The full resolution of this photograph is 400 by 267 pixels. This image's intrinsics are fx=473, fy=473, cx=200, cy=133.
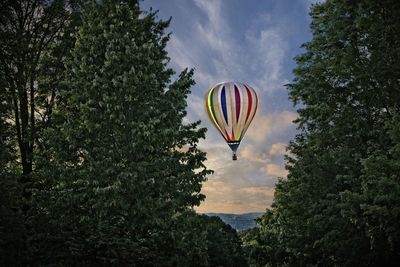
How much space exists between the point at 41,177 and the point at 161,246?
6.51 m

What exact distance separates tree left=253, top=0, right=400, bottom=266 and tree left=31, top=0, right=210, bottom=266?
23.8 ft

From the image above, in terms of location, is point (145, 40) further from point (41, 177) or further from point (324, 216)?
point (324, 216)

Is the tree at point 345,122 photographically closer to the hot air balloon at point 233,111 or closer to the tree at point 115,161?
the hot air balloon at point 233,111

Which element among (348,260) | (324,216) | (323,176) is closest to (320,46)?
(323,176)

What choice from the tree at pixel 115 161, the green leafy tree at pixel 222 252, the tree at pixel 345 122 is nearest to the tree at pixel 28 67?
the tree at pixel 115 161

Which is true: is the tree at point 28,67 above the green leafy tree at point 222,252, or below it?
above

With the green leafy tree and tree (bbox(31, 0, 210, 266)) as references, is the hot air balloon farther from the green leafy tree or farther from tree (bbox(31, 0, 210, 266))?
the green leafy tree

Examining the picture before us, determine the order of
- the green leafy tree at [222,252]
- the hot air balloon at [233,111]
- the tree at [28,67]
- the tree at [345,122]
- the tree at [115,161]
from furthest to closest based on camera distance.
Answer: the green leafy tree at [222,252] < the hot air balloon at [233,111] < the tree at [28,67] < the tree at [345,122] < the tree at [115,161]

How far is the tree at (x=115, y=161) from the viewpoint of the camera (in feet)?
65.0

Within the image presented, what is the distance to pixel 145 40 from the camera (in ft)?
83.0

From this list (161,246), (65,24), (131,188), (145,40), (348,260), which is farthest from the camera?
(65,24)

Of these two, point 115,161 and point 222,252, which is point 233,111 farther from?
point 222,252

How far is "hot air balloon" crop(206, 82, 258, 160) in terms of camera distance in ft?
111

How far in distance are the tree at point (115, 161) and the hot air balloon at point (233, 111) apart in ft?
33.1
